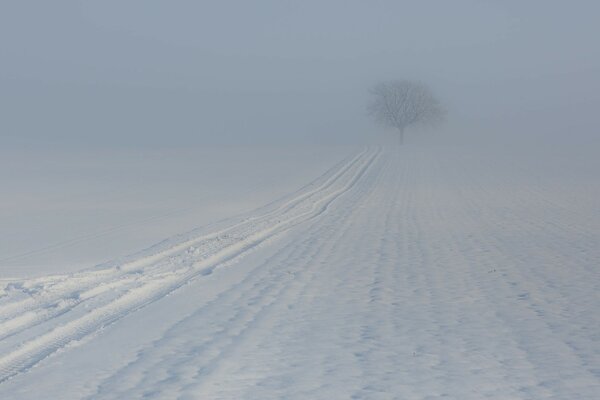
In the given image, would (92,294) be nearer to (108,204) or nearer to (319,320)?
(319,320)

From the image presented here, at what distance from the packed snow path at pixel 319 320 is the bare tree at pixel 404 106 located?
91.7 m

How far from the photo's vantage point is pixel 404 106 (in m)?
106

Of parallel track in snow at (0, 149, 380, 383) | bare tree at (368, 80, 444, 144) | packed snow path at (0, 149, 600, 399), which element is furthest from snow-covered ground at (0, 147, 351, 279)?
bare tree at (368, 80, 444, 144)

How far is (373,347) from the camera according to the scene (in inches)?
281

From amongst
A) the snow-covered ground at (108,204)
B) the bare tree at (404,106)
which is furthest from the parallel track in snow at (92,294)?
the bare tree at (404,106)

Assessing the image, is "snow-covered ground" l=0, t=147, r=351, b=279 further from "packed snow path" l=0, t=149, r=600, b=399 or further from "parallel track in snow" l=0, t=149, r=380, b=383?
"packed snow path" l=0, t=149, r=600, b=399

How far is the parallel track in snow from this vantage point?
7227mm

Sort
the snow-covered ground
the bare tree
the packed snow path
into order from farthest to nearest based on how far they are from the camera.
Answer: the bare tree
the snow-covered ground
the packed snow path

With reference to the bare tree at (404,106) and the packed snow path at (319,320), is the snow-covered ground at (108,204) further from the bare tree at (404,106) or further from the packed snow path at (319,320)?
the bare tree at (404,106)

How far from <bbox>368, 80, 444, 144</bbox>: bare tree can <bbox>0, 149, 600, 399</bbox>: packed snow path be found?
91.7 m

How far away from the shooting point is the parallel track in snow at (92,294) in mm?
7227

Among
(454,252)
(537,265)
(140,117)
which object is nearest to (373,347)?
(537,265)

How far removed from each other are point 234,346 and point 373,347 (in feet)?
3.83

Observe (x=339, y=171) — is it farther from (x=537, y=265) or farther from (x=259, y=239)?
(x=537, y=265)
